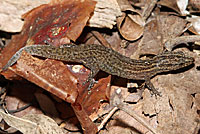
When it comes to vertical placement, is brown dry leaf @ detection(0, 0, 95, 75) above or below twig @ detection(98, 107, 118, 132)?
above

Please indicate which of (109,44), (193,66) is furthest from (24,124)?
(193,66)

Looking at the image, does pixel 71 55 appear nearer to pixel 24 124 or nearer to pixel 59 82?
pixel 59 82

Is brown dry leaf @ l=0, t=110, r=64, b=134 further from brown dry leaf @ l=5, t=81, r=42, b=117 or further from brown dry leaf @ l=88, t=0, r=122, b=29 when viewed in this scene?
brown dry leaf @ l=88, t=0, r=122, b=29

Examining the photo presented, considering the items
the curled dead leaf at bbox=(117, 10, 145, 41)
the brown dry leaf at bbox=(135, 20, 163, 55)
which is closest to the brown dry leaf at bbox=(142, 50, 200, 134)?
the brown dry leaf at bbox=(135, 20, 163, 55)

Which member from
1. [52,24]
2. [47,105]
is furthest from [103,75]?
[52,24]

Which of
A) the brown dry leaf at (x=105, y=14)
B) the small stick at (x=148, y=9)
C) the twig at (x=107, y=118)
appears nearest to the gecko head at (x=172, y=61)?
the small stick at (x=148, y=9)
